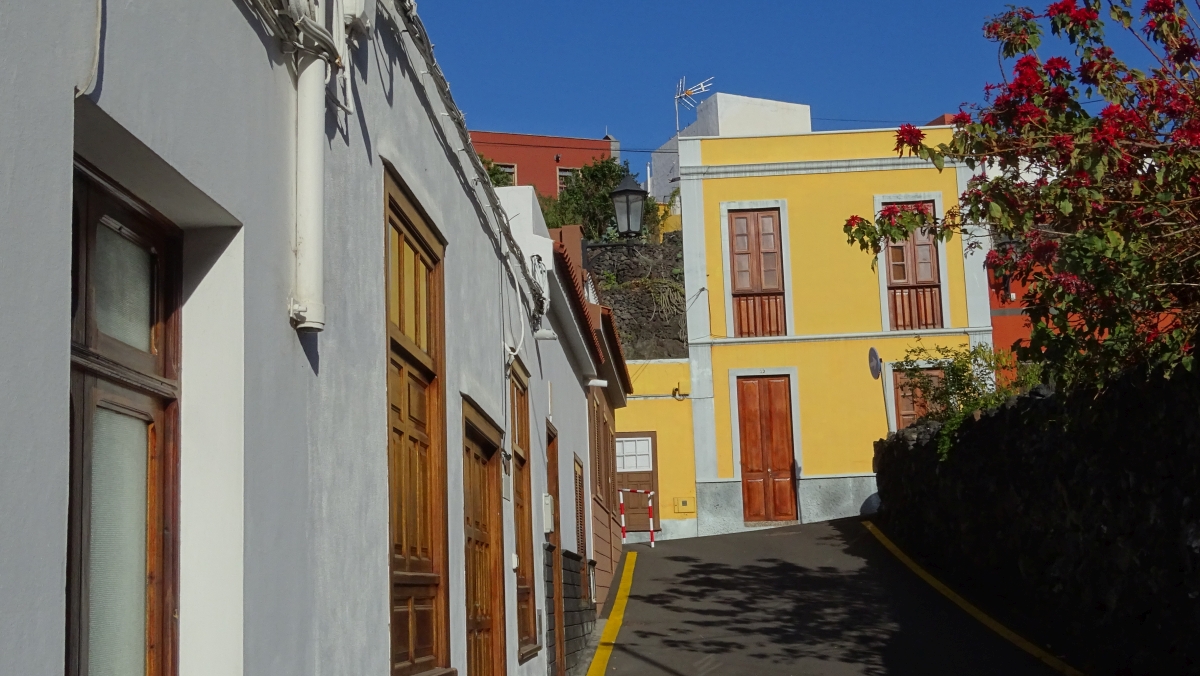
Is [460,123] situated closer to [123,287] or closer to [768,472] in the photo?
[123,287]

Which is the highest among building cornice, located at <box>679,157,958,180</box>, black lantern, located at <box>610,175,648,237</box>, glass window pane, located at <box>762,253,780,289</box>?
building cornice, located at <box>679,157,958,180</box>

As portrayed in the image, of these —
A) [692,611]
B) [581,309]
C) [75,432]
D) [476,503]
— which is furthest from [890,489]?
[75,432]

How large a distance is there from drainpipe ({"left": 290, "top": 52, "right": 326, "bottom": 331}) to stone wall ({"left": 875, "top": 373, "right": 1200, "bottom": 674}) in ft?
21.2

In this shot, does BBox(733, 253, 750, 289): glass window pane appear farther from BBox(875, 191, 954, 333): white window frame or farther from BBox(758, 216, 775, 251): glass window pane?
BBox(875, 191, 954, 333): white window frame

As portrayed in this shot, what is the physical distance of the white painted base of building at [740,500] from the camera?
25.4m

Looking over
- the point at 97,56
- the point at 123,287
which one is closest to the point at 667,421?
the point at 123,287

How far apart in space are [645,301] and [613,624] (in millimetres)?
16497

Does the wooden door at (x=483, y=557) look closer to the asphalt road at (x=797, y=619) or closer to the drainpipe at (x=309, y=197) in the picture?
the drainpipe at (x=309, y=197)

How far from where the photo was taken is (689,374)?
84.7 ft

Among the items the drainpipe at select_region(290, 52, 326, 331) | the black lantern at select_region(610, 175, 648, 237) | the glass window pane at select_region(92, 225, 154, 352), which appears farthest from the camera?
the black lantern at select_region(610, 175, 648, 237)

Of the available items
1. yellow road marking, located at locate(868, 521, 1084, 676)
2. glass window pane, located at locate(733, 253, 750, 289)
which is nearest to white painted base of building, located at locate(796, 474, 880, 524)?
glass window pane, located at locate(733, 253, 750, 289)

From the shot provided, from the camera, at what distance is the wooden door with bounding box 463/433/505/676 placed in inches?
305

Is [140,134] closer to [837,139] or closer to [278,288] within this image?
[278,288]

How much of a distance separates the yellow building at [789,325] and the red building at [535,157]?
17173mm
